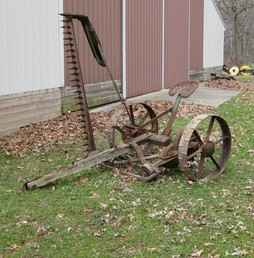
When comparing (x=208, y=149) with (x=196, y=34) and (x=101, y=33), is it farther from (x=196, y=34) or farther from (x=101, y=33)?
(x=196, y=34)

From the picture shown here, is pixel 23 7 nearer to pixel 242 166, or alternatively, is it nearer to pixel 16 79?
pixel 16 79

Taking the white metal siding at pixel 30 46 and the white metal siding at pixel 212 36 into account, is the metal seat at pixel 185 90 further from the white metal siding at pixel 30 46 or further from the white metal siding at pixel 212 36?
the white metal siding at pixel 212 36

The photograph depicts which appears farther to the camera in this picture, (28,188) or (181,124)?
(181,124)

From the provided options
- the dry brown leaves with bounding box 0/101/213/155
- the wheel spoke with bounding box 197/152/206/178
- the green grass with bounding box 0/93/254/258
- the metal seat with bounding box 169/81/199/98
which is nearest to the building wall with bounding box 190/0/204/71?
the dry brown leaves with bounding box 0/101/213/155

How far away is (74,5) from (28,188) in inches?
213

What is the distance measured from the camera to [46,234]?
4.82 m

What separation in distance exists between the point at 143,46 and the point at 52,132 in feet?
19.0

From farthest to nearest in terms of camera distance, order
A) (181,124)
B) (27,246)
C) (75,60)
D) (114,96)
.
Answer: (114,96)
(181,124)
(75,60)
(27,246)

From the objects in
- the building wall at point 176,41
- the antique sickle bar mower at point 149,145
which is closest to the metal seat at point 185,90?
the antique sickle bar mower at point 149,145

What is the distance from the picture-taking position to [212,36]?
21.9m

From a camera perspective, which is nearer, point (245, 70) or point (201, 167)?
point (201, 167)

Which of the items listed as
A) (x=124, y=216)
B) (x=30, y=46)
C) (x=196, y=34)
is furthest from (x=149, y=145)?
(x=196, y=34)

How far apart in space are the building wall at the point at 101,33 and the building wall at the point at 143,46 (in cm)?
54

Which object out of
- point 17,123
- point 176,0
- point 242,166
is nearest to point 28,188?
point 242,166
